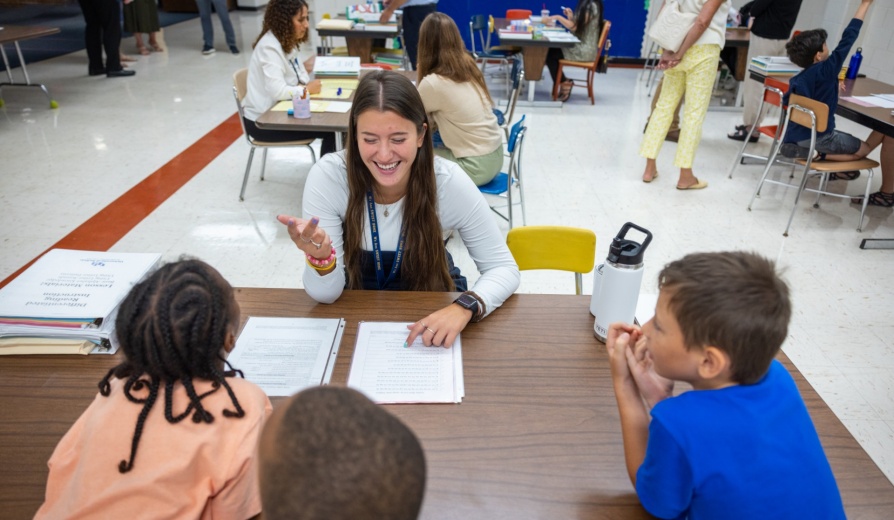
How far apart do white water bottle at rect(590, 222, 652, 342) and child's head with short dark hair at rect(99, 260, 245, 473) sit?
806 millimetres

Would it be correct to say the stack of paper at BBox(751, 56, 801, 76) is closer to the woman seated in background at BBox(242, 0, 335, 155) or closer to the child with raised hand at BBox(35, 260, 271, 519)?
the woman seated in background at BBox(242, 0, 335, 155)

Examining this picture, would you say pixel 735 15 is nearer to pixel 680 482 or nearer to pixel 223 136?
pixel 223 136

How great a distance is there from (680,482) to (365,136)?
3.65 feet

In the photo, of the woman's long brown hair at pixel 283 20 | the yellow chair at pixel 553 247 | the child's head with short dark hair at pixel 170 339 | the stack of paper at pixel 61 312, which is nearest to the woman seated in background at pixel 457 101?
the woman's long brown hair at pixel 283 20

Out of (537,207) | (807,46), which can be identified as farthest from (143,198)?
(807,46)

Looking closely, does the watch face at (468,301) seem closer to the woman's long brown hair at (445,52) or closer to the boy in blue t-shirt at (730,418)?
the boy in blue t-shirt at (730,418)

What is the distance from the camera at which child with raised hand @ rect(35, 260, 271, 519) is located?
794 mm

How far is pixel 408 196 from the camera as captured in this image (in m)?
1.65

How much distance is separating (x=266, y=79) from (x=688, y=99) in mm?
2867

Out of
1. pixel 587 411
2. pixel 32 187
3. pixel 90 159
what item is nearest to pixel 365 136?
pixel 587 411

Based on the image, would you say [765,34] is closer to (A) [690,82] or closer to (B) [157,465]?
(A) [690,82]

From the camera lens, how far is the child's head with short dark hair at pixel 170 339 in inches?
32.2

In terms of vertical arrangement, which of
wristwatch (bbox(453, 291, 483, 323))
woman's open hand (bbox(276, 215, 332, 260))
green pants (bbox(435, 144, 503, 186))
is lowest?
green pants (bbox(435, 144, 503, 186))

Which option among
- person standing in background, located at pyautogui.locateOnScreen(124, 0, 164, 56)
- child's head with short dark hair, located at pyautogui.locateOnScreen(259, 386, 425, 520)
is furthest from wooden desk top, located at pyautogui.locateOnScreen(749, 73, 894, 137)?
person standing in background, located at pyautogui.locateOnScreen(124, 0, 164, 56)
